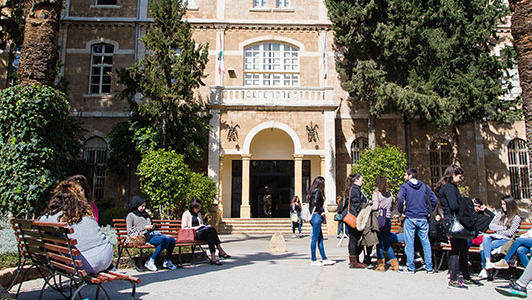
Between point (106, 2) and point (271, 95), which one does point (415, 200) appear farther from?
point (106, 2)

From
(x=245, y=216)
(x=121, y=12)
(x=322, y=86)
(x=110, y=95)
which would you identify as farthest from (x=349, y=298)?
(x=121, y=12)

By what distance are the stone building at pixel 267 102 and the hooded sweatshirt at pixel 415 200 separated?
11.4 meters

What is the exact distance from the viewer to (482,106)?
704 inches

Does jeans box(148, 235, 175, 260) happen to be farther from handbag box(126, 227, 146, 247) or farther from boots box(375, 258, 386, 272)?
boots box(375, 258, 386, 272)

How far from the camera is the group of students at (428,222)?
6701 mm

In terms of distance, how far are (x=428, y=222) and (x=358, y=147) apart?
13199 millimetres

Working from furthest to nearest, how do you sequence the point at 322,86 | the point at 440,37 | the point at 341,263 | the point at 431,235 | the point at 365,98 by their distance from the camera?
1. the point at 322,86
2. the point at 365,98
3. the point at 440,37
4. the point at 341,263
5. the point at 431,235

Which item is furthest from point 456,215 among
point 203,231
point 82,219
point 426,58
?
point 426,58

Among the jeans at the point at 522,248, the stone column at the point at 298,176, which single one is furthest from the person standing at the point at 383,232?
the stone column at the point at 298,176

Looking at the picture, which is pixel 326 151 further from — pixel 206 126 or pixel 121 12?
pixel 121 12

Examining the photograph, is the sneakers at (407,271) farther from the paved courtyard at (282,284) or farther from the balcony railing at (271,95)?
the balcony railing at (271,95)

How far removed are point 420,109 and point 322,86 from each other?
5.14 m

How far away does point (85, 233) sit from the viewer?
493cm

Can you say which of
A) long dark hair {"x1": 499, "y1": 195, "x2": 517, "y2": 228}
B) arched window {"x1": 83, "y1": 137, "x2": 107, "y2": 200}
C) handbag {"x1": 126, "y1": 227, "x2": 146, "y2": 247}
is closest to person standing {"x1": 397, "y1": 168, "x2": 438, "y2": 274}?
long dark hair {"x1": 499, "y1": 195, "x2": 517, "y2": 228}
